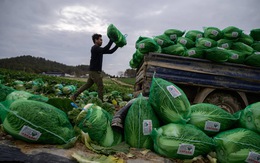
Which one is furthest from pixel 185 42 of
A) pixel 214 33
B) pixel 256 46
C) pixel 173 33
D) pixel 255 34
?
pixel 255 34

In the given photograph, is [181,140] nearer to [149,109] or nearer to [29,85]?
[149,109]

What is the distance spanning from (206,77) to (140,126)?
301 centimetres

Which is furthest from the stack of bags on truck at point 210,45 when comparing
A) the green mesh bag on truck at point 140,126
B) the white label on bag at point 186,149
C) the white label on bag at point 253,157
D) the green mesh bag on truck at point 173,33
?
the white label on bag at point 253,157

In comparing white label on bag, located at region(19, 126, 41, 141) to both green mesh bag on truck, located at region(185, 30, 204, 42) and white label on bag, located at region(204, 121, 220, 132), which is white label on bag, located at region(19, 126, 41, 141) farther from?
green mesh bag on truck, located at region(185, 30, 204, 42)

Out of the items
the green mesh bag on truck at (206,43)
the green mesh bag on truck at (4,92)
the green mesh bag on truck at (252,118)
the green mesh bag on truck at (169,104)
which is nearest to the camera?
the green mesh bag on truck at (252,118)

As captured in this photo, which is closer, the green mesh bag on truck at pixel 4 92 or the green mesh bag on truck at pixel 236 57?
the green mesh bag on truck at pixel 4 92

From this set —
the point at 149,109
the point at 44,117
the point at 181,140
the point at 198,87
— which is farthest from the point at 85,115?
the point at 198,87

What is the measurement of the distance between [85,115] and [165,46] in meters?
3.28

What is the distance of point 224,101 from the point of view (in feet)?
15.4

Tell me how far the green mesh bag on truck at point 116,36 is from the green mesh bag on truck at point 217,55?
1909 mm

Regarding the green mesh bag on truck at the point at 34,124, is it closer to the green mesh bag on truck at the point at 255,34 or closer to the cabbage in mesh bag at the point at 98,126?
the cabbage in mesh bag at the point at 98,126

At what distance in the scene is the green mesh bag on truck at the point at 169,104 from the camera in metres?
1.99

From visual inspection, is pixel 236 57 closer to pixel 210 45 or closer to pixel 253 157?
pixel 210 45

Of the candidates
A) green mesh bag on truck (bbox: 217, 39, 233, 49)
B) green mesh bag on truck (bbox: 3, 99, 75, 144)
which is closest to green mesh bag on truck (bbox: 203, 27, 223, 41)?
green mesh bag on truck (bbox: 217, 39, 233, 49)
